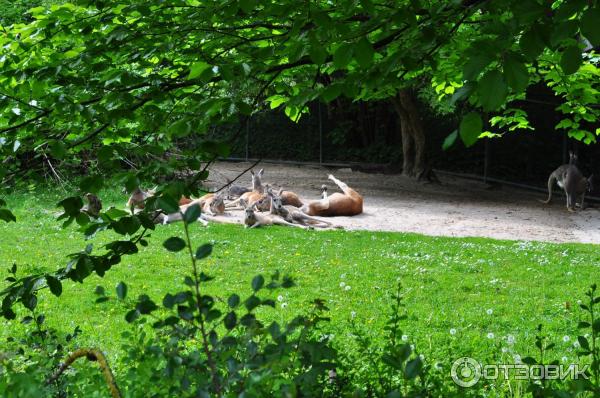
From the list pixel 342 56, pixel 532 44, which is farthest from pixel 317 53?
pixel 532 44

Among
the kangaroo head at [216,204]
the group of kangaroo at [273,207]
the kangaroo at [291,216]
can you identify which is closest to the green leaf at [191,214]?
the group of kangaroo at [273,207]

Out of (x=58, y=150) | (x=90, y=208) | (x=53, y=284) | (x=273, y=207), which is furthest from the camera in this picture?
(x=273, y=207)

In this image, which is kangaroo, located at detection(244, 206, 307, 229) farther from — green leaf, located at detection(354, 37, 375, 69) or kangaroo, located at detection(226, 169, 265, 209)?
green leaf, located at detection(354, 37, 375, 69)

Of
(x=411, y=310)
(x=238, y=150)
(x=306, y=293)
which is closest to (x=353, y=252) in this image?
(x=306, y=293)

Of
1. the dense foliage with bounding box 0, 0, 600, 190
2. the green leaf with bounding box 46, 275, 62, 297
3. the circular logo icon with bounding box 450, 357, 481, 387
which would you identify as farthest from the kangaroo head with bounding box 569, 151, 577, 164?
the green leaf with bounding box 46, 275, 62, 297

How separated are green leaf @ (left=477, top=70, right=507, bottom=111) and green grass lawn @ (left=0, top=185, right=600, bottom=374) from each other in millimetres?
3704

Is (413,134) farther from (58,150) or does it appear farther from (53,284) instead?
(53,284)

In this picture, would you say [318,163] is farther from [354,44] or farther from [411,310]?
[354,44]

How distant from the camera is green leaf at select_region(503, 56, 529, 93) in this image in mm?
1829

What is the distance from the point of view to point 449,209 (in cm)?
1866

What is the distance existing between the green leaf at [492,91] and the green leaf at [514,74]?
0.03 meters

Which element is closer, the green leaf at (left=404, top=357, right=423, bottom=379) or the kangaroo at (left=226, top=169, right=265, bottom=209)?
the green leaf at (left=404, top=357, right=423, bottom=379)

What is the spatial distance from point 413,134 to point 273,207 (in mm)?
8684

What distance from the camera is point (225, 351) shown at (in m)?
2.12
